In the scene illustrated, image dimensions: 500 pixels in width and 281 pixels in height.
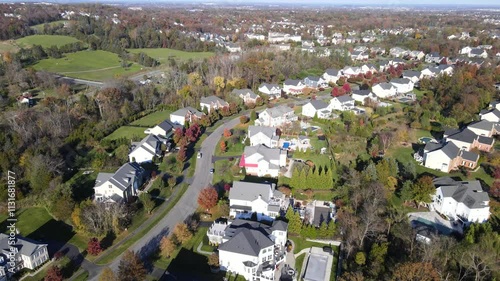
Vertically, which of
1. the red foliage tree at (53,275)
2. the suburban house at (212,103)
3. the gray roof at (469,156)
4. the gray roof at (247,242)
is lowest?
the red foliage tree at (53,275)

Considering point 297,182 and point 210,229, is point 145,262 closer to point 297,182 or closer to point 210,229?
point 210,229

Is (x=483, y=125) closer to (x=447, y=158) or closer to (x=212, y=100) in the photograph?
(x=447, y=158)

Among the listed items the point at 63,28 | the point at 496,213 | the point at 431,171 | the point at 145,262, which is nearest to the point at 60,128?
the point at 145,262

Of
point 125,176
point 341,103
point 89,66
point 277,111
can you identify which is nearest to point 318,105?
point 341,103

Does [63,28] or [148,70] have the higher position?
[63,28]

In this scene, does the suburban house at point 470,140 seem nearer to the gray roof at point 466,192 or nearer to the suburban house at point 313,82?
the gray roof at point 466,192

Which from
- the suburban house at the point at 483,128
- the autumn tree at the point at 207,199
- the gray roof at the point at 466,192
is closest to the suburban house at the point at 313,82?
the suburban house at the point at 483,128

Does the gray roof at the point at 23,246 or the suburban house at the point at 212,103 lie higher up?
the suburban house at the point at 212,103
